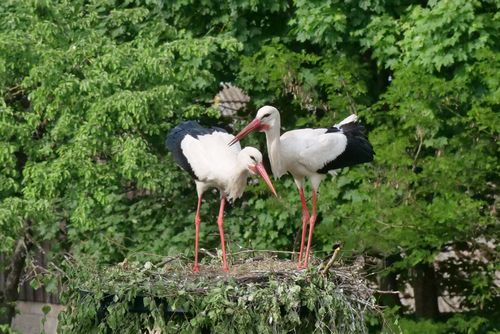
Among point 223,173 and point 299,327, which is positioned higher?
point 223,173

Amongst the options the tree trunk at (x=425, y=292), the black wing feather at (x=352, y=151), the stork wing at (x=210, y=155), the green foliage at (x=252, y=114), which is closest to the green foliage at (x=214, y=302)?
the stork wing at (x=210, y=155)

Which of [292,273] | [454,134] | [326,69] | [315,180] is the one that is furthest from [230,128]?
[292,273]

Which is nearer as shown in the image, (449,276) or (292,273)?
(292,273)

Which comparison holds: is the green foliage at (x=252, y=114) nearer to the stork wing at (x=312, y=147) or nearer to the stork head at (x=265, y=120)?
the stork wing at (x=312, y=147)

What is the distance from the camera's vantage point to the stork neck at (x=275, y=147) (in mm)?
7334

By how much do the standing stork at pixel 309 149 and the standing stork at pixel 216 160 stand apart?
0.16 meters

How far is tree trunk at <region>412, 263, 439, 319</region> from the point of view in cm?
1289

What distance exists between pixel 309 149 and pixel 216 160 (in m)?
0.66

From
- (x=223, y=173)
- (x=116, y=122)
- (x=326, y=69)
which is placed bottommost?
(x=223, y=173)

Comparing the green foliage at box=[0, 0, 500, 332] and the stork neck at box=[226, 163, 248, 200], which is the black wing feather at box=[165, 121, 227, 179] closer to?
the stork neck at box=[226, 163, 248, 200]

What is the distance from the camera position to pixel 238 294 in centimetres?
621

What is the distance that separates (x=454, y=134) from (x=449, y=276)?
222cm

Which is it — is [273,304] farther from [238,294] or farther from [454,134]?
[454,134]

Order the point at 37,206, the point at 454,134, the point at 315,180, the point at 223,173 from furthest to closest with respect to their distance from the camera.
Result: the point at 454,134, the point at 37,206, the point at 315,180, the point at 223,173
